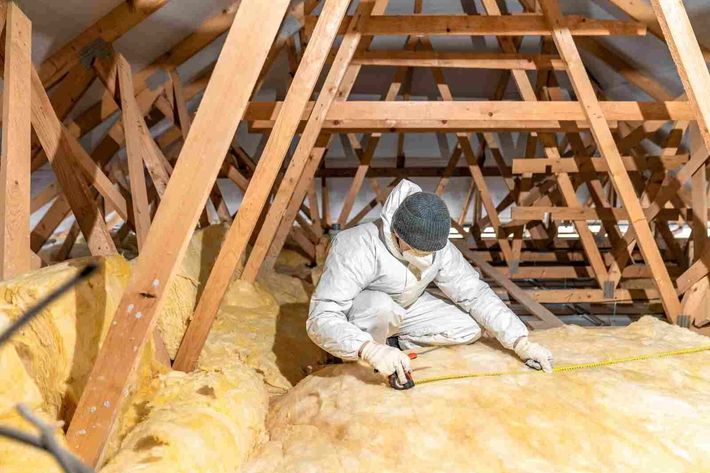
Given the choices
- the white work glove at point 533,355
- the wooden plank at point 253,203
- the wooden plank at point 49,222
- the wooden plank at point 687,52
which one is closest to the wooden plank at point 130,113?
the wooden plank at point 49,222

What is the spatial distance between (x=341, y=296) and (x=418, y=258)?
1.20ft

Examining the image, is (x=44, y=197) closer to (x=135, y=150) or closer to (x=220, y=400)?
(x=135, y=150)

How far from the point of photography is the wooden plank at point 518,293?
14.3 feet

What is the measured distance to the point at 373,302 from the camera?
9.04 feet

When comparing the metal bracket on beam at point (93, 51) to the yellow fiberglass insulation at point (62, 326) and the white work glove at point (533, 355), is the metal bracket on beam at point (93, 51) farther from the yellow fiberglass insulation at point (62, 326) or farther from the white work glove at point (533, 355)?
the white work glove at point (533, 355)

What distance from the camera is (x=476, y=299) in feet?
9.31

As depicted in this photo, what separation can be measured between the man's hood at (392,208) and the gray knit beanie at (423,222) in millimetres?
93

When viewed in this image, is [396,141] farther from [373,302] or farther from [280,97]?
[373,302]

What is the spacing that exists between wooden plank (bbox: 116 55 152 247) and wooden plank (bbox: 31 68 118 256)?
428 mm

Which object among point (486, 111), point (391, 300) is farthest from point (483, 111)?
point (391, 300)

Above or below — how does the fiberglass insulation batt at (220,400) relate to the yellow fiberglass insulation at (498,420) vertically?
above

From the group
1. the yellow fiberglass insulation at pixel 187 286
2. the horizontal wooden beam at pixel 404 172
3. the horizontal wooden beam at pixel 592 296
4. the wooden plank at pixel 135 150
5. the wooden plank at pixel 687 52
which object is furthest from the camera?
the horizontal wooden beam at pixel 404 172

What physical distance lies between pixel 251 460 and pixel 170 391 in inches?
18.9

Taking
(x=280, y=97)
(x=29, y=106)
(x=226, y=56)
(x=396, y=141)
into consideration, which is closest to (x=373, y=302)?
(x=226, y=56)
